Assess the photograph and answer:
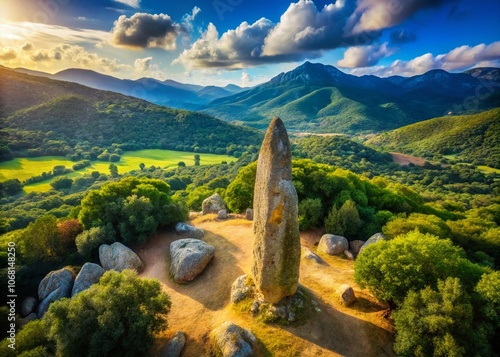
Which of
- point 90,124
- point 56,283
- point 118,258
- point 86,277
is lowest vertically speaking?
point 56,283

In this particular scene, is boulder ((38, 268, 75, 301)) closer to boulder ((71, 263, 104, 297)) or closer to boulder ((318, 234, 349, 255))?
boulder ((71, 263, 104, 297))

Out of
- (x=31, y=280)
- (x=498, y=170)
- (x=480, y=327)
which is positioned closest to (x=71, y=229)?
(x=31, y=280)

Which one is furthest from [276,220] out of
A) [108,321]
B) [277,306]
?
[108,321]

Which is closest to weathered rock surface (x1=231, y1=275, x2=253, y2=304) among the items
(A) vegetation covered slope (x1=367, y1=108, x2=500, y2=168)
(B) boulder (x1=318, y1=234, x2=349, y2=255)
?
(B) boulder (x1=318, y1=234, x2=349, y2=255)

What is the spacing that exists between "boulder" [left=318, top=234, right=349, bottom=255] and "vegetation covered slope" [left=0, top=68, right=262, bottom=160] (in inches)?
3649

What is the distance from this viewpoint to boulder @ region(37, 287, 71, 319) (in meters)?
21.5

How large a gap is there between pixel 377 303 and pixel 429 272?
453cm

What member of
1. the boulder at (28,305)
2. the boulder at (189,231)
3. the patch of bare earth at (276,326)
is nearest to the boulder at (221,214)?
the boulder at (189,231)

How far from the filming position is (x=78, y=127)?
367ft

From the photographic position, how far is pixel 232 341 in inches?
576

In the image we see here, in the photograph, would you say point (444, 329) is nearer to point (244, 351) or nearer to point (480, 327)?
point (480, 327)

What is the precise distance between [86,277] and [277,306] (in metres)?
18.0

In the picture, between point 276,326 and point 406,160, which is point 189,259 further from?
point 406,160

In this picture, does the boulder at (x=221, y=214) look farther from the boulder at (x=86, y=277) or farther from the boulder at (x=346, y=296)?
the boulder at (x=346, y=296)
